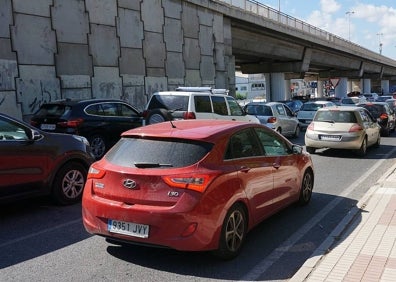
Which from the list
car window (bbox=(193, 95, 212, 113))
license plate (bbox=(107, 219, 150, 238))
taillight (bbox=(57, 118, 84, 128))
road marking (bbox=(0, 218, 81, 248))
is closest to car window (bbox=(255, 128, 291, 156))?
license plate (bbox=(107, 219, 150, 238))

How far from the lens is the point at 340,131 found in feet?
43.9

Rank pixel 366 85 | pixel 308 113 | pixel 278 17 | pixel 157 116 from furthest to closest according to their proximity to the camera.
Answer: pixel 366 85 → pixel 278 17 → pixel 308 113 → pixel 157 116

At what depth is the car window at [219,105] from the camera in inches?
566

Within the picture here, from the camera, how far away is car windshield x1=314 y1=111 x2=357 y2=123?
44.9 feet

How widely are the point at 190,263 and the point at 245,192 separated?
962 mm

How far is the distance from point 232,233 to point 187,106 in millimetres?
8677

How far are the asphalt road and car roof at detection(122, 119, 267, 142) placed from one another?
127cm

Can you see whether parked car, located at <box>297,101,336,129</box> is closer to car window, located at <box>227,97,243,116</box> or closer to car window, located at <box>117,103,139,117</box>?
car window, located at <box>227,97,243,116</box>

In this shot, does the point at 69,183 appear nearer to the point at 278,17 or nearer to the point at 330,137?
the point at 330,137

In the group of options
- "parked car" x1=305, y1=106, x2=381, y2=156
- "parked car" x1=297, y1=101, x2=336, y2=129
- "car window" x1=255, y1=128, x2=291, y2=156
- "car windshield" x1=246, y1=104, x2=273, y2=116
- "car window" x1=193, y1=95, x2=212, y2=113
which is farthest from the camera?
"parked car" x1=297, y1=101, x2=336, y2=129

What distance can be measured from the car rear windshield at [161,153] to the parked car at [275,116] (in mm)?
12743

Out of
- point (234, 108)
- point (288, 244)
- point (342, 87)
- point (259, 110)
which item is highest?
point (342, 87)

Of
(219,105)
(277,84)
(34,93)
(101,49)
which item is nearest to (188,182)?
(219,105)

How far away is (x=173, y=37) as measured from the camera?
920 inches
